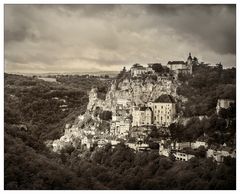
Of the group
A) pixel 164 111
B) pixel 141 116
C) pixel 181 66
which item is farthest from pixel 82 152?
pixel 181 66

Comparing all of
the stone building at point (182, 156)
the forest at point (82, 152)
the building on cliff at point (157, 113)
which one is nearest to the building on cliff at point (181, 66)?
the forest at point (82, 152)

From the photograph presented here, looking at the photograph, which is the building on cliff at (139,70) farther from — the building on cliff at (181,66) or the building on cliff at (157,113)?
the building on cliff at (157,113)

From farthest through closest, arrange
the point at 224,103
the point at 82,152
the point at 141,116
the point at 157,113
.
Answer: the point at 157,113 → the point at 141,116 → the point at 82,152 → the point at 224,103

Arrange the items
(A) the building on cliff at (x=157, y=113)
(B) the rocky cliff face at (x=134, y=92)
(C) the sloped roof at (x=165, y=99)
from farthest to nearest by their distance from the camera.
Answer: (B) the rocky cliff face at (x=134, y=92) < (C) the sloped roof at (x=165, y=99) < (A) the building on cliff at (x=157, y=113)

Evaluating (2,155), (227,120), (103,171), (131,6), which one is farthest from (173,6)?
(2,155)

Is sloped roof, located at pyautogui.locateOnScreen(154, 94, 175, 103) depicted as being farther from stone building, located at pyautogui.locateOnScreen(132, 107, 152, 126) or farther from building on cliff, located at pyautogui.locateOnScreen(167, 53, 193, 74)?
building on cliff, located at pyautogui.locateOnScreen(167, 53, 193, 74)

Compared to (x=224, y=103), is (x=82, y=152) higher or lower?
lower

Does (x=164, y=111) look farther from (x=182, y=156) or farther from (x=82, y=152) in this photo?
(x=82, y=152)
